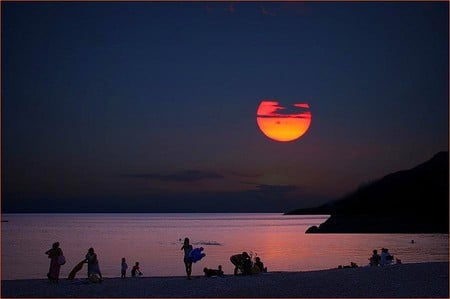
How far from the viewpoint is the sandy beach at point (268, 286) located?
20906 millimetres

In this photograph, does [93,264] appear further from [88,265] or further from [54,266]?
[54,266]

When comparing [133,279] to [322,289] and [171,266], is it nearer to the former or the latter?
[322,289]

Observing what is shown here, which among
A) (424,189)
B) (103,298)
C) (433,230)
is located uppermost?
(424,189)

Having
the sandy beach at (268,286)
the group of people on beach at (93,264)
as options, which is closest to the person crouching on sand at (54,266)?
the group of people on beach at (93,264)

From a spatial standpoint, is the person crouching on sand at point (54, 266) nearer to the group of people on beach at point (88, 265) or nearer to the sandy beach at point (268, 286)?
the group of people on beach at point (88, 265)

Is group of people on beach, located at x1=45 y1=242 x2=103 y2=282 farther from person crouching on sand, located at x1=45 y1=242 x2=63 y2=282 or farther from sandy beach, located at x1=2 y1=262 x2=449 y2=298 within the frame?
sandy beach, located at x1=2 y1=262 x2=449 y2=298

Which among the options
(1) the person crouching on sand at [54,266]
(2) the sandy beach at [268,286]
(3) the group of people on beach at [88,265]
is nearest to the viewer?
(2) the sandy beach at [268,286]

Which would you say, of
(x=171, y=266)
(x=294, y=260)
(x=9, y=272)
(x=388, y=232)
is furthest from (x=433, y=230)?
(x=9, y=272)

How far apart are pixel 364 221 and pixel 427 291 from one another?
161 metres

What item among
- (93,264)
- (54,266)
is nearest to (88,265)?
(93,264)

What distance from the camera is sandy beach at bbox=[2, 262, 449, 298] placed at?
20.9 m

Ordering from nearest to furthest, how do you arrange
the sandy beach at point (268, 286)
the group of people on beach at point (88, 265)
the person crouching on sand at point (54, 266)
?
the sandy beach at point (268, 286) → the group of people on beach at point (88, 265) → the person crouching on sand at point (54, 266)

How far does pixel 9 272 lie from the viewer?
184ft

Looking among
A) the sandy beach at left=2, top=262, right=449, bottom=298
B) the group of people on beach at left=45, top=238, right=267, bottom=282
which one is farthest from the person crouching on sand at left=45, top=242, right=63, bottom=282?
the sandy beach at left=2, top=262, right=449, bottom=298
